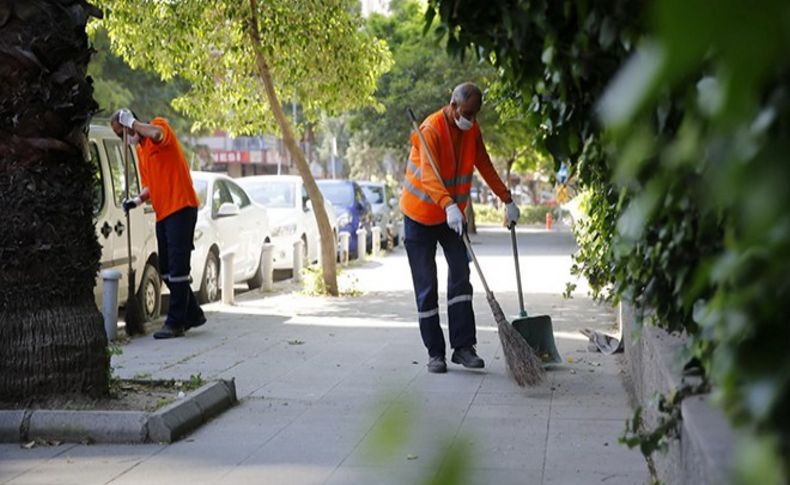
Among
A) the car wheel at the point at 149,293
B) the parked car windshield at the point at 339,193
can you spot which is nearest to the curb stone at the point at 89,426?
the car wheel at the point at 149,293

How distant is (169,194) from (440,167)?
124 inches

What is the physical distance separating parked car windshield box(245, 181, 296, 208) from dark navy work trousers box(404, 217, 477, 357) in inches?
494

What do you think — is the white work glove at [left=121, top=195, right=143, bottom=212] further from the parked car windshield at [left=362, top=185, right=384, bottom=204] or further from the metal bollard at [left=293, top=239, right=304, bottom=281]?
the parked car windshield at [left=362, top=185, right=384, bottom=204]

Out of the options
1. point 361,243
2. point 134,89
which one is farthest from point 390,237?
point 134,89

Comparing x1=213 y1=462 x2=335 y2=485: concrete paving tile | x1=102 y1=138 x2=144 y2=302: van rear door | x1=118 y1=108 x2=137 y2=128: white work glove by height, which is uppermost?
x1=118 y1=108 x2=137 y2=128: white work glove

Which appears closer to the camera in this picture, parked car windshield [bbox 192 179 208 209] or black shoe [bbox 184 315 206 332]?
black shoe [bbox 184 315 206 332]

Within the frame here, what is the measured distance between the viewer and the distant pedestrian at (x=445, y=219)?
28.5ft

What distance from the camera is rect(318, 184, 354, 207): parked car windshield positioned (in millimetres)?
26766

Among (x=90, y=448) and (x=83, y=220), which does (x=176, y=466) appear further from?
(x=83, y=220)

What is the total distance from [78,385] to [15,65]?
1905mm

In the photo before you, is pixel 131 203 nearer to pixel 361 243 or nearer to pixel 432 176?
pixel 432 176

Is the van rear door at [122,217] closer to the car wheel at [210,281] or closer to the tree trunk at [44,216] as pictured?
the car wheel at [210,281]

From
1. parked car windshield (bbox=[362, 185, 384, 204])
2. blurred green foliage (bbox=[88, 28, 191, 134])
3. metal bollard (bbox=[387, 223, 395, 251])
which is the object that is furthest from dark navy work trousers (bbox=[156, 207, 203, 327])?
blurred green foliage (bbox=[88, 28, 191, 134])

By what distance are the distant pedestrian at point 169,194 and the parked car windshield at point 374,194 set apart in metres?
20.5
